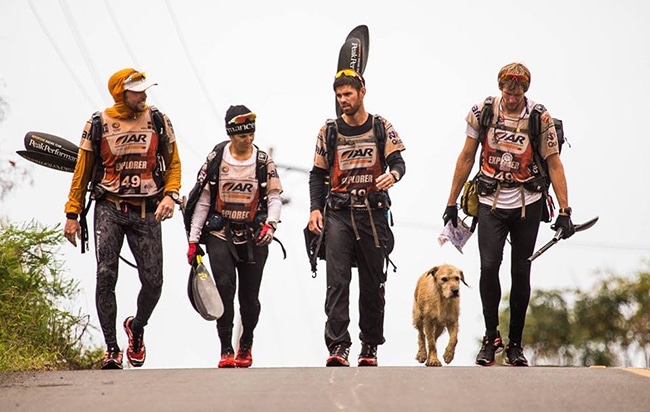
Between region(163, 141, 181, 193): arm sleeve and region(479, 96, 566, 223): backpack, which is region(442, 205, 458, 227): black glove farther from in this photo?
region(163, 141, 181, 193): arm sleeve

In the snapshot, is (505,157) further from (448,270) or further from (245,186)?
(448,270)

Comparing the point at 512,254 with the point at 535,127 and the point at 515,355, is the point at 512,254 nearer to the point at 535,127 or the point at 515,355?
→ the point at 515,355

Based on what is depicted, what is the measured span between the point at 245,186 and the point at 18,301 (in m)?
4.32

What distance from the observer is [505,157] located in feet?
43.3

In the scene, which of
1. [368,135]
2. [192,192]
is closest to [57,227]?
[192,192]

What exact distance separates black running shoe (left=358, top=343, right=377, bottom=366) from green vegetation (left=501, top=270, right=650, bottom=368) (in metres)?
38.1

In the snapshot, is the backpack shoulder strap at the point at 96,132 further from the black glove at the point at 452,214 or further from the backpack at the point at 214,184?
the black glove at the point at 452,214

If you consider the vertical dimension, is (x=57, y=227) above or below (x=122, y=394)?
above

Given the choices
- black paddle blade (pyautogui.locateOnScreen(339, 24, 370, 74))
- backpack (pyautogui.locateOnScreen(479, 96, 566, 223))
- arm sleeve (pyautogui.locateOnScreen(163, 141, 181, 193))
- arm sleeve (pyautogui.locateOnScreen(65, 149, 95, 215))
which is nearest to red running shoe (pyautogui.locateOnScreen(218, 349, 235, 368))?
arm sleeve (pyautogui.locateOnScreen(163, 141, 181, 193))

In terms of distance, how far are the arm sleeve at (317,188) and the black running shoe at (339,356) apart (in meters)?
1.34

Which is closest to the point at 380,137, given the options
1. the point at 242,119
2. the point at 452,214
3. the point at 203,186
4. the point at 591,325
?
the point at 452,214

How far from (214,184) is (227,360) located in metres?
1.62

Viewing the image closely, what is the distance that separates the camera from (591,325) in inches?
2079

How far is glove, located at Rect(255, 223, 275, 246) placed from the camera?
1366 cm
